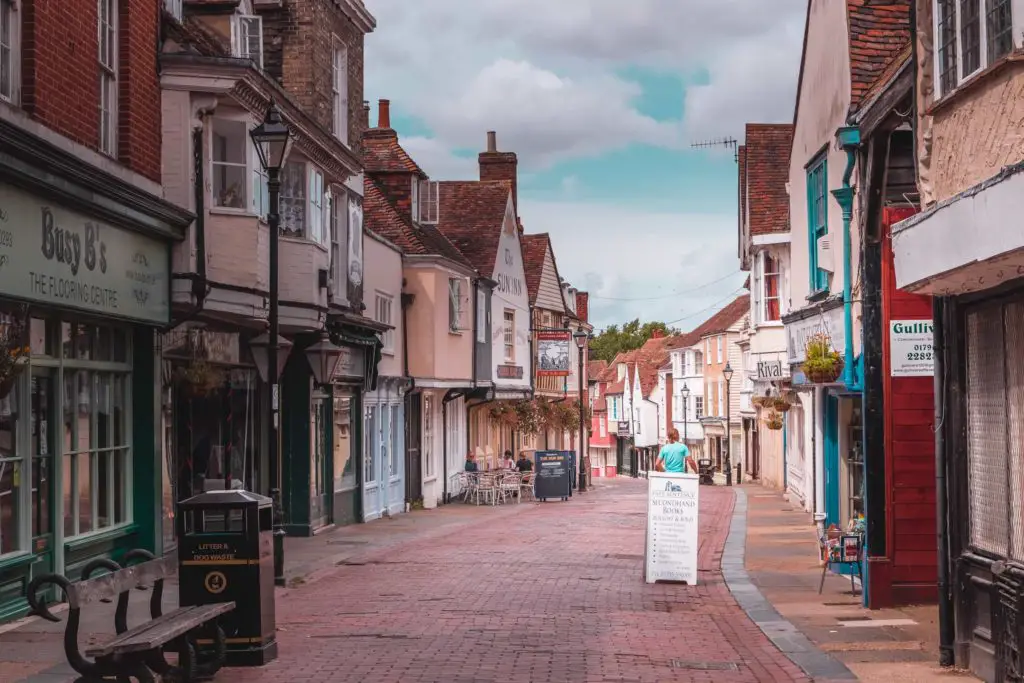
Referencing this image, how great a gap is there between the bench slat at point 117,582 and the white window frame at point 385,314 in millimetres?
19527

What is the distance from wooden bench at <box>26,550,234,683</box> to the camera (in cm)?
903

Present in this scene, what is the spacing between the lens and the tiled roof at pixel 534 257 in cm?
5384

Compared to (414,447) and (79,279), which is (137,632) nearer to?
(79,279)

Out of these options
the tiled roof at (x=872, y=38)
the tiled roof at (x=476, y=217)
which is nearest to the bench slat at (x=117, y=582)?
the tiled roof at (x=872, y=38)

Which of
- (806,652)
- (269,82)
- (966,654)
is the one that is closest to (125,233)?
(269,82)

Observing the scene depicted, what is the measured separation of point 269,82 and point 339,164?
5249 mm

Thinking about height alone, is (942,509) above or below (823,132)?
below

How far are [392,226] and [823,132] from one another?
Result: 52.6 feet

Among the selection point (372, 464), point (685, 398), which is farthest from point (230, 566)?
point (685, 398)

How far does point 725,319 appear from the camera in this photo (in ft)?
231

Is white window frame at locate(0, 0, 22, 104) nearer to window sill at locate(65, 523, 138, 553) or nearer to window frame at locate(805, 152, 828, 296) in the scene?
window sill at locate(65, 523, 138, 553)

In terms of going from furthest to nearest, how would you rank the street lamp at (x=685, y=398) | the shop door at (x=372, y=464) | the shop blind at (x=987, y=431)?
1. the street lamp at (x=685, y=398)
2. the shop door at (x=372, y=464)
3. the shop blind at (x=987, y=431)

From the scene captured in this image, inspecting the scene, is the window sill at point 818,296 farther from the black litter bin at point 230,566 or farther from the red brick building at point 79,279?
the black litter bin at point 230,566

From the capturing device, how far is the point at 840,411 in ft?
64.2
